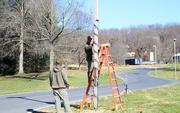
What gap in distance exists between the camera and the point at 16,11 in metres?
48.1

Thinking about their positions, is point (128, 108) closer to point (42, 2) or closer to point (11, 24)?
point (42, 2)

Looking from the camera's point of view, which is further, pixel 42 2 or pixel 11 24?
pixel 11 24

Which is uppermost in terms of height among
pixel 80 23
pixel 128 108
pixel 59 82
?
pixel 80 23

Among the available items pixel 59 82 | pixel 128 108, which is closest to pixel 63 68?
pixel 59 82

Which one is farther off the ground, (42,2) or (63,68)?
(42,2)

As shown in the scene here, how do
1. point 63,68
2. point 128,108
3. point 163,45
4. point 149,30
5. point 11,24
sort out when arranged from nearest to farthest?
point 63,68
point 128,108
point 11,24
point 163,45
point 149,30

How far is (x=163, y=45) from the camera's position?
156875mm

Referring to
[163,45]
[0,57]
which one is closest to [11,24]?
[0,57]

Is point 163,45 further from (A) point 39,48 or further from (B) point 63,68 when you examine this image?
(B) point 63,68

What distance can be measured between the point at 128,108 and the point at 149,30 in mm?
173057

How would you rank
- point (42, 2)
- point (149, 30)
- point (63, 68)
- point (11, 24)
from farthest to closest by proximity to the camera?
point (149, 30) → point (11, 24) → point (42, 2) → point (63, 68)

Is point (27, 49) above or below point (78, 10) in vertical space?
below

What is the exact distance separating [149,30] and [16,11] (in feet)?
462

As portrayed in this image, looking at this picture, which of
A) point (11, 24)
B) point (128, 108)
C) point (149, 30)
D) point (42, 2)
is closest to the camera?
point (128, 108)
